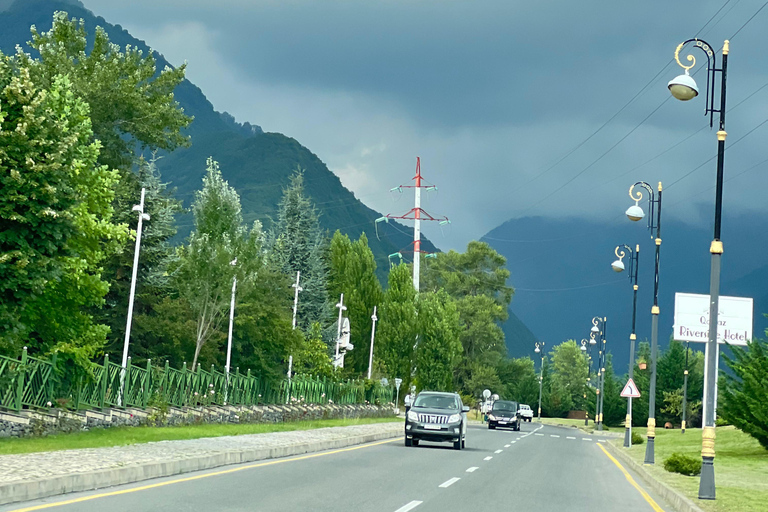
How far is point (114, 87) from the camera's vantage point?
4472 cm

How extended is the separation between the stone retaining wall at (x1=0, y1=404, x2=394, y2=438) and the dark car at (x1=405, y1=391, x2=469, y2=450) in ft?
25.5

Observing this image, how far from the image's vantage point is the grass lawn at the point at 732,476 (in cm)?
1553

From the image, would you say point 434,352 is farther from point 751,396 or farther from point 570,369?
point 570,369

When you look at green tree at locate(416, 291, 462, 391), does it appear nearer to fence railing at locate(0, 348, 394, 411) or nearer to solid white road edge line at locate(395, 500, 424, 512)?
fence railing at locate(0, 348, 394, 411)

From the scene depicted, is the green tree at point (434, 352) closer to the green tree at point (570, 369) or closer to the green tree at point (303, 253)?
the green tree at point (303, 253)

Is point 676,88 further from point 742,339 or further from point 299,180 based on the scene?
point 299,180

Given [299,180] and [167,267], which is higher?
[299,180]

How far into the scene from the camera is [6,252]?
67.2 feet

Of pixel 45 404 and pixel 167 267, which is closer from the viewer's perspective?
pixel 45 404

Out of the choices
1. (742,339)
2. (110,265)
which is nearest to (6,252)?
(110,265)

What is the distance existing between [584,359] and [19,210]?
152 metres

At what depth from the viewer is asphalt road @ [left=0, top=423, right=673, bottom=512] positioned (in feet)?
37.8

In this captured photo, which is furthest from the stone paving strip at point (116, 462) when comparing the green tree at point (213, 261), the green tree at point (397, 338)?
the green tree at point (397, 338)

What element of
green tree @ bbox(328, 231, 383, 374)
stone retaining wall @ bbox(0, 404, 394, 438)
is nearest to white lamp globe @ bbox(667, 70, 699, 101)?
stone retaining wall @ bbox(0, 404, 394, 438)
